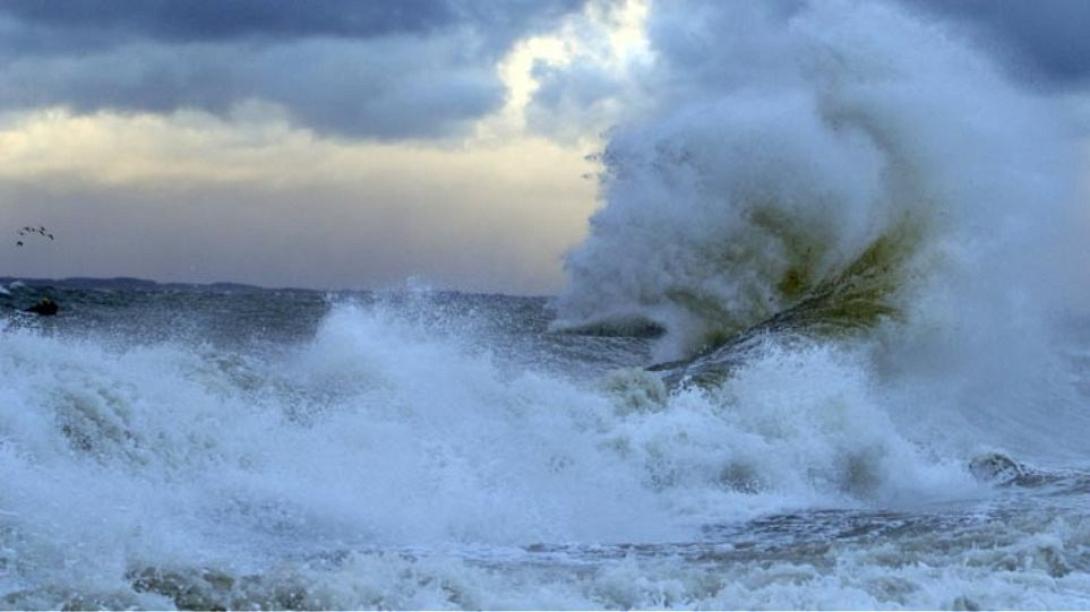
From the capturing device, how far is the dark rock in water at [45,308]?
28.8 m

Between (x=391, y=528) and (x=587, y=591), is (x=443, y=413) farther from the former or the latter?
(x=587, y=591)

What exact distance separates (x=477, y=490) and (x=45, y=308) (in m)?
22.7

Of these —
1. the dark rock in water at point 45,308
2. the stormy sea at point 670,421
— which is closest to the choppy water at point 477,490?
the stormy sea at point 670,421

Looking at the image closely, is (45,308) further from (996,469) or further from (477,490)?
(996,469)

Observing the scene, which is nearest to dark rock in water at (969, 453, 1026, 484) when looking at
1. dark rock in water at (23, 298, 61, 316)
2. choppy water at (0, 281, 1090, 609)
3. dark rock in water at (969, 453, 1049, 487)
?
Result: dark rock in water at (969, 453, 1049, 487)

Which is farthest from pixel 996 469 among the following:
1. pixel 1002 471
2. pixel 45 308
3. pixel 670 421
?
→ pixel 45 308

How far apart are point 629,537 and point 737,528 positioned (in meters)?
1.06

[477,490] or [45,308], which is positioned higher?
[45,308]

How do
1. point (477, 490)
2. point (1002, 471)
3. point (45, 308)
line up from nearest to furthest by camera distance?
point (477, 490) → point (1002, 471) → point (45, 308)

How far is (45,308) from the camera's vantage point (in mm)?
29344

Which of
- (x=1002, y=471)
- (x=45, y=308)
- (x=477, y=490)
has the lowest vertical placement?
(x=477, y=490)

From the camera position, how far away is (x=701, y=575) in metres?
7.24

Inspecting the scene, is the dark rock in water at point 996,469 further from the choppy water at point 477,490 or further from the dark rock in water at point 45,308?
the dark rock in water at point 45,308

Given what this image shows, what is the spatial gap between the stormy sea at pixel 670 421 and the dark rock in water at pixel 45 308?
20.1 feet
